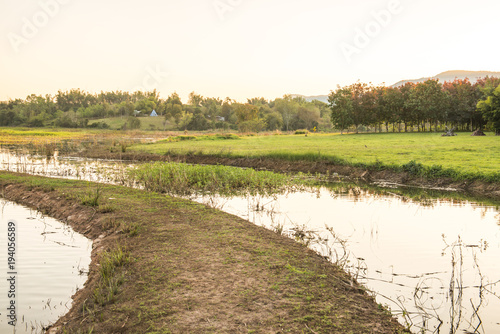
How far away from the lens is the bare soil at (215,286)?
4.98 meters

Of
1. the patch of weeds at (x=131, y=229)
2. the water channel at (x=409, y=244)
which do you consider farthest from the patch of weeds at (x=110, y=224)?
the water channel at (x=409, y=244)

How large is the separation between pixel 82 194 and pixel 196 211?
180 inches

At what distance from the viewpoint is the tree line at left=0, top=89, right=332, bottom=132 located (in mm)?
101812

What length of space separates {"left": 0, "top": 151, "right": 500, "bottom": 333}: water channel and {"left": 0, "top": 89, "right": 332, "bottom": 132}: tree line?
71349 mm

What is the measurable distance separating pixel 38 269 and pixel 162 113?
136 m

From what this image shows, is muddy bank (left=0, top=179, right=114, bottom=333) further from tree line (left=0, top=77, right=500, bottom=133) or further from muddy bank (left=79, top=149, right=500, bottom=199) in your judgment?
tree line (left=0, top=77, right=500, bottom=133)

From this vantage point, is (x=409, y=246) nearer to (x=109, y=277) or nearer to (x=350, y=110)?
(x=109, y=277)

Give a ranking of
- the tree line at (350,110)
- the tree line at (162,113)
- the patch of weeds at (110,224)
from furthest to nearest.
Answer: the tree line at (162,113)
the tree line at (350,110)
the patch of weeds at (110,224)

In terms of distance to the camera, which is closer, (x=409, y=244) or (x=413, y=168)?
(x=409, y=244)

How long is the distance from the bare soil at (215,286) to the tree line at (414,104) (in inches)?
2217

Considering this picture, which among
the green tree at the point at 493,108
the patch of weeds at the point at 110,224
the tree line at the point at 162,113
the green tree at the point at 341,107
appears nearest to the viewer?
the patch of weeds at the point at 110,224

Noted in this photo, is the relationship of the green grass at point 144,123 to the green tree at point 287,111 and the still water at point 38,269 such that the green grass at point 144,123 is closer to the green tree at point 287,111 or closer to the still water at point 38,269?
the green tree at point 287,111

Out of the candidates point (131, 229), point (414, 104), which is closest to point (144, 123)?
point (414, 104)

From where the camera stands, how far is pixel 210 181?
17422 mm
